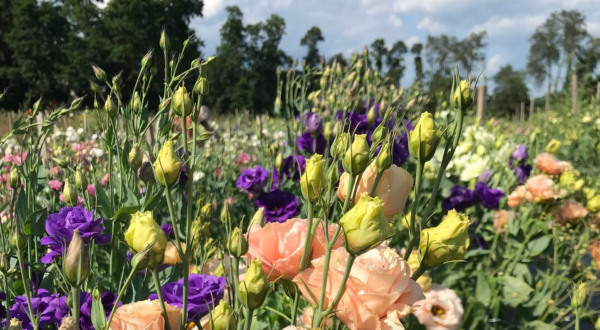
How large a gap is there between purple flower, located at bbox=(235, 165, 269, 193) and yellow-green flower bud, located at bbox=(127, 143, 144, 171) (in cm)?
83

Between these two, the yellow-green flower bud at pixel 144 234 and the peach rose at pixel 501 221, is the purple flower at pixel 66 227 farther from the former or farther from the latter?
the peach rose at pixel 501 221

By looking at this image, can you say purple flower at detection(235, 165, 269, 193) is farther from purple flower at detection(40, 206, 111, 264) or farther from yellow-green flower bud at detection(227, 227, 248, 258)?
yellow-green flower bud at detection(227, 227, 248, 258)

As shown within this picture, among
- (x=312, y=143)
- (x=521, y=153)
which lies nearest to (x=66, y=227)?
(x=312, y=143)

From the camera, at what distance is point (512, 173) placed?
1.69m

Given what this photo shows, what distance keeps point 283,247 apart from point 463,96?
23cm

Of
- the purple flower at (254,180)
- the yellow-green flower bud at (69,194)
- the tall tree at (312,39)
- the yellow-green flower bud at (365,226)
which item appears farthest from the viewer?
the tall tree at (312,39)

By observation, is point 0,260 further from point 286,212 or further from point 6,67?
point 6,67

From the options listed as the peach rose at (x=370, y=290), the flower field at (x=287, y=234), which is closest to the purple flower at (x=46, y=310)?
the flower field at (x=287, y=234)

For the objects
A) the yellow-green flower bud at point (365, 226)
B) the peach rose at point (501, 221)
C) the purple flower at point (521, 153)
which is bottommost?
the peach rose at point (501, 221)

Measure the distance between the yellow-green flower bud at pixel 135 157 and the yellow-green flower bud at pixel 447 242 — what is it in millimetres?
404

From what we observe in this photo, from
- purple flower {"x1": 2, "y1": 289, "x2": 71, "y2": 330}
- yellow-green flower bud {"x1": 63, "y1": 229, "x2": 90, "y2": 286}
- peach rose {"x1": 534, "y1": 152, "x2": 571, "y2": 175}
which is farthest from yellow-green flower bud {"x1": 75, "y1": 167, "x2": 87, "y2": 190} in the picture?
peach rose {"x1": 534, "y1": 152, "x2": 571, "y2": 175}

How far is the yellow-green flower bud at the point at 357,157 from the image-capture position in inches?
15.5

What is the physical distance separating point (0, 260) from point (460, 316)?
2.85 ft

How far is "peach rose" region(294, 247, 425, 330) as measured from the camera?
15.1 inches
